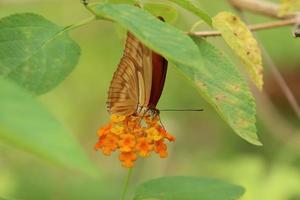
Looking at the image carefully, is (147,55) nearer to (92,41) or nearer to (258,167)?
(258,167)

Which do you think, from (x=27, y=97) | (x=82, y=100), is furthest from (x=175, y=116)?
(x=27, y=97)

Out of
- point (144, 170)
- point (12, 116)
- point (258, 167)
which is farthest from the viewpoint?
point (144, 170)

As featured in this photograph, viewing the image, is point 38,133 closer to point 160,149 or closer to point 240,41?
point 160,149

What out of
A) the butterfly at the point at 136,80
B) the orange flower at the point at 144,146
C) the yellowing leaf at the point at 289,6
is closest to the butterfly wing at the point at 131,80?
the butterfly at the point at 136,80

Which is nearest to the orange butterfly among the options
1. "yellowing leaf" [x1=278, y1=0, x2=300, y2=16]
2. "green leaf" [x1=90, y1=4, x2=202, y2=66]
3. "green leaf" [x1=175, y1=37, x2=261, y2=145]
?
"green leaf" [x1=175, y1=37, x2=261, y2=145]

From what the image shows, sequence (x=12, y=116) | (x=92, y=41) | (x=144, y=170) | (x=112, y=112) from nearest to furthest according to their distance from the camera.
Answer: (x=12, y=116) < (x=112, y=112) < (x=144, y=170) < (x=92, y=41)
